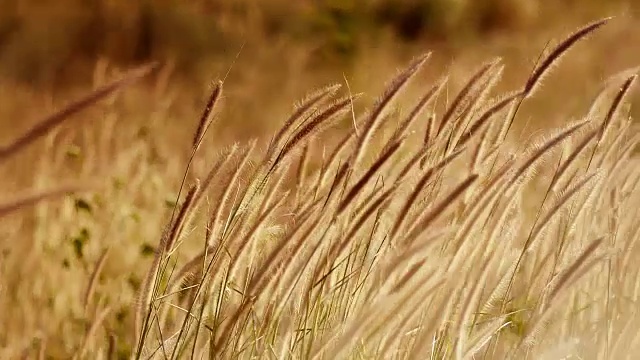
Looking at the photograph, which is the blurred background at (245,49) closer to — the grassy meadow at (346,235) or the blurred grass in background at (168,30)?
the blurred grass in background at (168,30)

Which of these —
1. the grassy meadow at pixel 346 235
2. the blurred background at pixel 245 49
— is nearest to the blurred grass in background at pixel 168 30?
the blurred background at pixel 245 49

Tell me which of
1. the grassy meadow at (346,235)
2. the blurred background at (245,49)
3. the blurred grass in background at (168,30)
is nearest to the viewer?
the grassy meadow at (346,235)

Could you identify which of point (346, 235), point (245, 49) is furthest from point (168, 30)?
point (346, 235)

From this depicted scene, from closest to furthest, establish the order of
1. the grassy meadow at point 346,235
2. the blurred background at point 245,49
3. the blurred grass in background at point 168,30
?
the grassy meadow at point 346,235 → the blurred background at point 245,49 → the blurred grass in background at point 168,30

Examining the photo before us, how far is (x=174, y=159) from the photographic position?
2.48 m

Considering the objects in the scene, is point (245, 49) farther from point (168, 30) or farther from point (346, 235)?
point (346, 235)

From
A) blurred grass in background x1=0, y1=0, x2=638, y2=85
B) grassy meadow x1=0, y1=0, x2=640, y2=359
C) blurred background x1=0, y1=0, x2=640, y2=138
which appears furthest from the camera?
blurred grass in background x1=0, y1=0, x2=638, y2=85

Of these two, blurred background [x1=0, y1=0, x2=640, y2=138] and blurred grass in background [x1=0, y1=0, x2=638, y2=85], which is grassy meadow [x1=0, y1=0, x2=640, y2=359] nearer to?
blurred background [x1=0, y1=0, x2=640, y2=138]

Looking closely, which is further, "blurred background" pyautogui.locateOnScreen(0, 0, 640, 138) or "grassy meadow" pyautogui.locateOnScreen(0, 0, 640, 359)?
"blurred background" pyautogui.locateOnScreen(0, 0, 640, 138)

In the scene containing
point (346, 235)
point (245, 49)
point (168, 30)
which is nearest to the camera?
point (346, 235)

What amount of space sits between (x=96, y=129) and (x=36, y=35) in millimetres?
1481

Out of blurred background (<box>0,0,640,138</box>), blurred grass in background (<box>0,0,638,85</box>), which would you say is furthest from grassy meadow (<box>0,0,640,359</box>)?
blurred grass in background (<box>0,0,638,85</box>)

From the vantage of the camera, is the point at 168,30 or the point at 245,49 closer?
the point at 168,30

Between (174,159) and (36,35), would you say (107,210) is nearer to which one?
(174,159)
